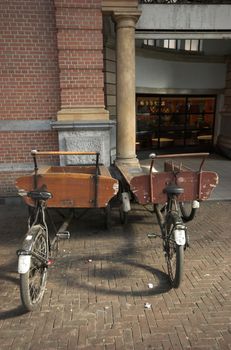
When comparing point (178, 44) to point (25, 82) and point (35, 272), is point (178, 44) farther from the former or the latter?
point (35, 272)

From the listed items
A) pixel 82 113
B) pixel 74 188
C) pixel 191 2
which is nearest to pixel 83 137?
pixel 82 113

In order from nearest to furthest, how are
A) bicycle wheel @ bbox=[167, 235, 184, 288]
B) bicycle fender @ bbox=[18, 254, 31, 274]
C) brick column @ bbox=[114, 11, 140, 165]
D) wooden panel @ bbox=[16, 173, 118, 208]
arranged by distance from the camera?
bicycle fender @ bbox=[18, 254, 31, 274]
bicycle wheel @ bbox=[167, 235, 184, 288]
wooden panel @ bbox=[16, 173, 118, 208]
brick column @ bbox=[114, 11, 140, 165]

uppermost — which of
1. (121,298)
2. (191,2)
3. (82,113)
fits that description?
(191,2)

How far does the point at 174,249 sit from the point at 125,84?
4741 mm

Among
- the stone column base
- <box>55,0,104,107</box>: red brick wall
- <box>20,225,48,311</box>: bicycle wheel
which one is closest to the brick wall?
<box>55,0,104,107</box>: red brick wall

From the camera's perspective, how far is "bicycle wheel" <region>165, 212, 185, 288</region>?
132 inches

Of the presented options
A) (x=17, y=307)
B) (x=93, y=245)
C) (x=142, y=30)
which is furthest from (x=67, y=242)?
(x=142, y=30)

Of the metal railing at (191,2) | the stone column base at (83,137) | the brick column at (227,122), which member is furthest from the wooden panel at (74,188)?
the brick column at (227,122)

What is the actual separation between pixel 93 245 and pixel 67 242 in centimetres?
43

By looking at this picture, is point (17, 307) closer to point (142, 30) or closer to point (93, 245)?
point (93, 245)

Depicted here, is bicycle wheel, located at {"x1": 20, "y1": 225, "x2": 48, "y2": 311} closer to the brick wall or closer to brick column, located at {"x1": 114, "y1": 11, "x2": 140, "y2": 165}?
the brick wall

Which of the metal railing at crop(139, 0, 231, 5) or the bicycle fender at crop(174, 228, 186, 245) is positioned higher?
the metal railing at crop(139, 0, 231, 5)

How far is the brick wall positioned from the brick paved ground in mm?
2395

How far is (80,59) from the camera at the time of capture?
649 cm
